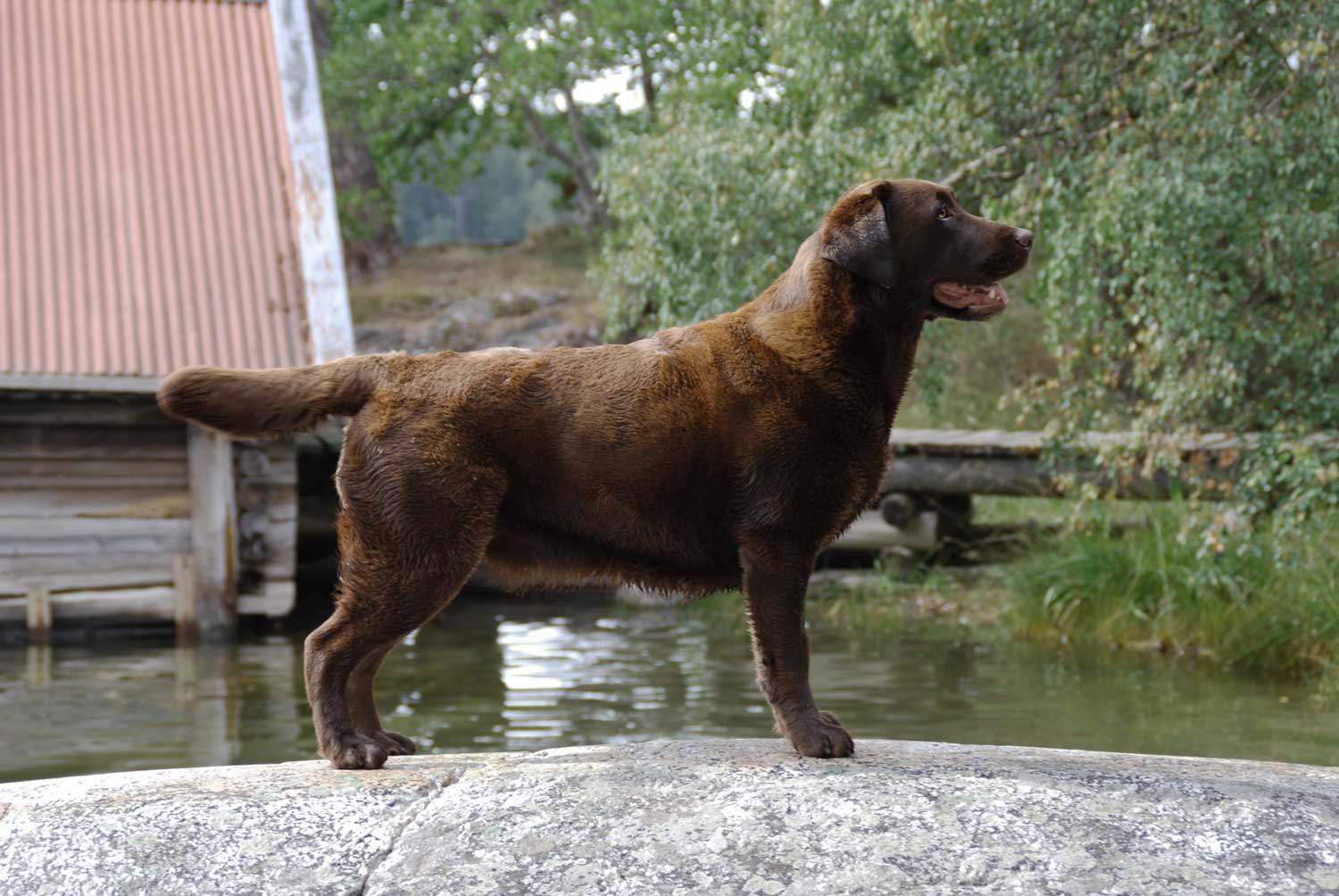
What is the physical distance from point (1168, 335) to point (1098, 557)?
309 cm

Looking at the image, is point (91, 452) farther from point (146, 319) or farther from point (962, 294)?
point (962, 294)

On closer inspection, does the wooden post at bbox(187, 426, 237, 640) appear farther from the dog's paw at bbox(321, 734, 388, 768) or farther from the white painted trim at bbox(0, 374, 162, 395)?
the dog's paw at bbox(321, 734, 388, 768)

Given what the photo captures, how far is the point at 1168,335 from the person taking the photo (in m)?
7.75

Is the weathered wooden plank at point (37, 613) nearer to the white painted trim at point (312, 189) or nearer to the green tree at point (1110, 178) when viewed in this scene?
the white painted trim at point (312, 189)

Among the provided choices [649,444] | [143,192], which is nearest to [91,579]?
[143,192]

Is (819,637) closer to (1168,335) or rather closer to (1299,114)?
(1168,335)

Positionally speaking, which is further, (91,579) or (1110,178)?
(91,579)

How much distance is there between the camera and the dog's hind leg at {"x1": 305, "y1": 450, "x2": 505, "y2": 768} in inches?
151

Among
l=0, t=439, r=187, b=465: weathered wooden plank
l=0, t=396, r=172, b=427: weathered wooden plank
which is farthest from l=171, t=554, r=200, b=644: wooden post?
l=0, t=396, r=172, b=427: weathered wooden plank

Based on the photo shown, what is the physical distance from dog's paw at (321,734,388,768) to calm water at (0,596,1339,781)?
327 cm

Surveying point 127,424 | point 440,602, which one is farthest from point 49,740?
point 440,602

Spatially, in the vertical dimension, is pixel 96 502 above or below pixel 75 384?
below

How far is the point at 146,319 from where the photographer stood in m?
10.7

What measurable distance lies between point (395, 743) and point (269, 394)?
3.73ft
